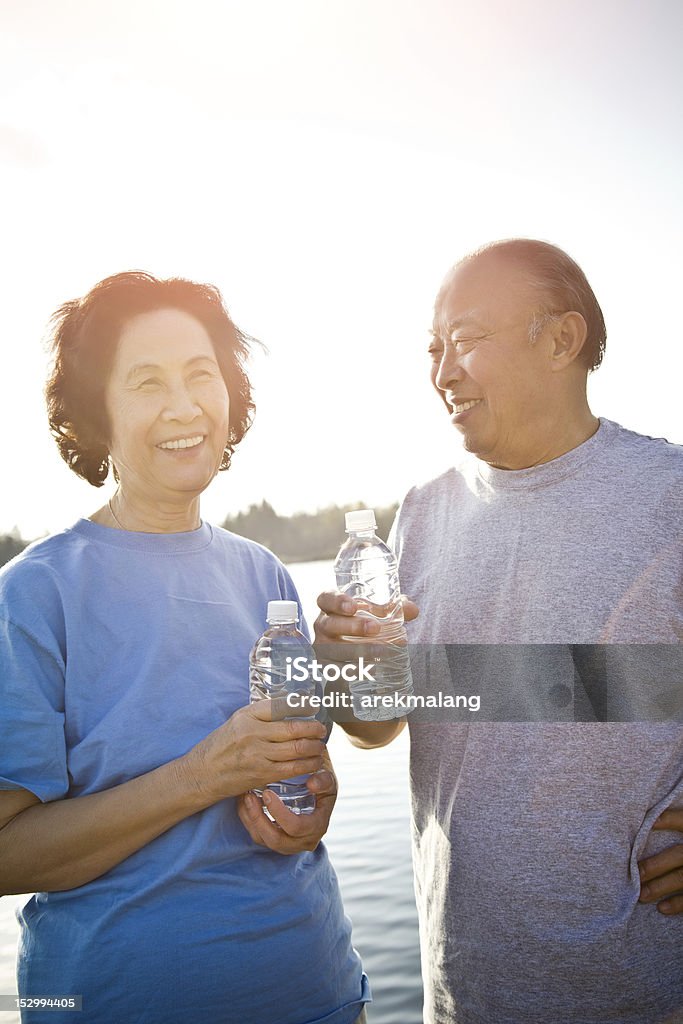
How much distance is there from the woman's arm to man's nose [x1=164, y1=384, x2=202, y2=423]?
2.61 feet

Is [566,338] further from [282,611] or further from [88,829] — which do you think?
[88,829]

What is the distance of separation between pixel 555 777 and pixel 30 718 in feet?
4.29

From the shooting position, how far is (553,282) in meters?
2.37

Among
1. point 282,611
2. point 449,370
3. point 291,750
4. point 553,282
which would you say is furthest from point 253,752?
point 553,282

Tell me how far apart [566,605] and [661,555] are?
0.28 metres

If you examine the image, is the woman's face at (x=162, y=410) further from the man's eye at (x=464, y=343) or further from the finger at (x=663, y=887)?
the finger at (x=663, y=887)

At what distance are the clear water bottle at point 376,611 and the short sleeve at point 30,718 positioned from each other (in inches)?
28.8

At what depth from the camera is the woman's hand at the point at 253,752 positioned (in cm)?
178

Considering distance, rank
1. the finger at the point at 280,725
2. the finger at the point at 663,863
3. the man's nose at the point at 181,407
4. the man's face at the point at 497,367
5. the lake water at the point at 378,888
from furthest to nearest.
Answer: the lake water at the point at 378,888 → the man's face at the point at 497,367 → the man's nose at the point at 181,407 → the finger at the point at 663,863 → the finger at the point at 280,725

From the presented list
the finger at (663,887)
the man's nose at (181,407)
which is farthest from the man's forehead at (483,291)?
the finger at (663,887)

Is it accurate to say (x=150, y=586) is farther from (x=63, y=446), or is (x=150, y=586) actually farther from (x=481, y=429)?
(x=481, y=429)

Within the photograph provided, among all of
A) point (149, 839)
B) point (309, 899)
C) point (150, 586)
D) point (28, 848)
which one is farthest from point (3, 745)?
point (309, 899)

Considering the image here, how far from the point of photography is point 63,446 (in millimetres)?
2373

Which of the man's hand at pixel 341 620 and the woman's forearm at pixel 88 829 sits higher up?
the man's hand at pixel 341 620
